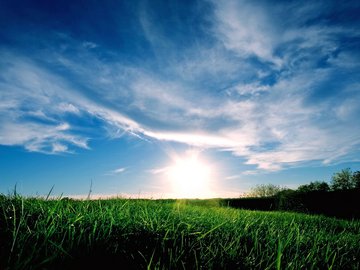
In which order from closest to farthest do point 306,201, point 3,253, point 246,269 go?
1. point 3,253
2. point 246,269
3. point 306,201

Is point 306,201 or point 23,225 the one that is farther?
point 306,201

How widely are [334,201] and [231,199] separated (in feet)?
24.9

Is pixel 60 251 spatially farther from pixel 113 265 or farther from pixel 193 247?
pixel 193 247

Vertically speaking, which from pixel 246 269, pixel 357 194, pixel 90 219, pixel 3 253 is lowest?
pixel 246 269

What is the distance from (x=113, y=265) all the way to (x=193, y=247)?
0.86 metres

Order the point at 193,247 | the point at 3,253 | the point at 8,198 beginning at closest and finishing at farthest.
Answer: the point at 3,253, the point at 193,247, the point at 8,198

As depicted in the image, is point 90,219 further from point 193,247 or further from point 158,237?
point 193,247

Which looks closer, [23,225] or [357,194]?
[23,225]

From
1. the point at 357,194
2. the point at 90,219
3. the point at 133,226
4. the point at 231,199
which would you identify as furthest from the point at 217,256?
the point at 231,199

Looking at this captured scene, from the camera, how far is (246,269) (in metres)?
2.18

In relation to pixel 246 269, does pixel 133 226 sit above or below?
above

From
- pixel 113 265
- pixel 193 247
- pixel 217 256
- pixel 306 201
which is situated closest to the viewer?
pixel 113 265

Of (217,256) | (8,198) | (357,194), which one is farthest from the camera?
(357,194)

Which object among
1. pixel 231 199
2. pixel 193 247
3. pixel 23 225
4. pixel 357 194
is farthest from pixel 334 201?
pixel 23 225
